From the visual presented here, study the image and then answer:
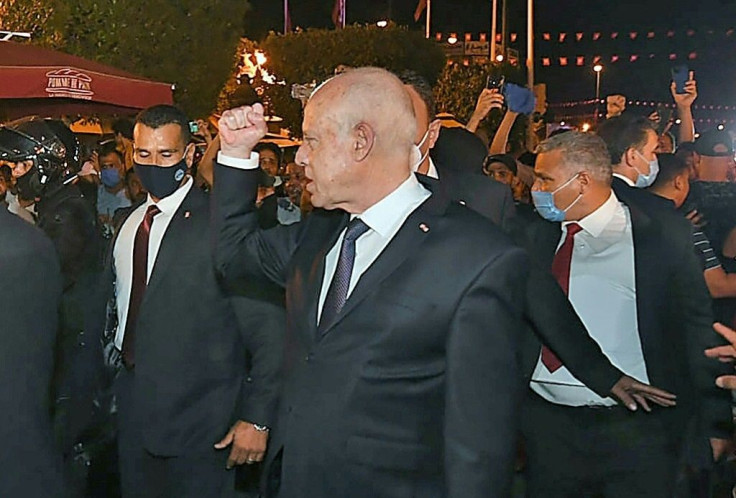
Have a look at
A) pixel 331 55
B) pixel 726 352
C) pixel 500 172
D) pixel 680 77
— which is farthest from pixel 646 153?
pixel 331 55

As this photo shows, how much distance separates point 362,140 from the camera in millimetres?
3121

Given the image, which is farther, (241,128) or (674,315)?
(674,315)

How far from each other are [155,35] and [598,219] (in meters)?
10.6

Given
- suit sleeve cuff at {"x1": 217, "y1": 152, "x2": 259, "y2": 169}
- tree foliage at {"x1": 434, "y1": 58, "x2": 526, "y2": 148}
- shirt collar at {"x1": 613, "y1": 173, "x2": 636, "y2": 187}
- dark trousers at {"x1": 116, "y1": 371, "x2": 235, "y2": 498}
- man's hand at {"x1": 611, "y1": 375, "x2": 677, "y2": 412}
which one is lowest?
dark trousers at {"x1": 116, "y1": 371, "x2": 235, "y2": 498}

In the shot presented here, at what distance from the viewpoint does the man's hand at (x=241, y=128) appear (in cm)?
338

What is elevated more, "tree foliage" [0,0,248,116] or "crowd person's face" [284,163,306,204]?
"tree foliage" [0,0,248,116]

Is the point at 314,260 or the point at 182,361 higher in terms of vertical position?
the point at 314,260

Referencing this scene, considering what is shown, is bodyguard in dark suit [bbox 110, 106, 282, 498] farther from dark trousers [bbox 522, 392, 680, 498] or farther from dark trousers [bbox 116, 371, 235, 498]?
dark trousers [bbox 522, 392, 680, 498]

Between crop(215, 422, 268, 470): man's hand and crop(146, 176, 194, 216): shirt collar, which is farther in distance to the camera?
crop(146, 176, 194, 216): shirt collar

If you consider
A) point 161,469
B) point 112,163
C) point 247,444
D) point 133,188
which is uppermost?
point 112,163

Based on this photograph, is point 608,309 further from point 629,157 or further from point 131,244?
point 131,244

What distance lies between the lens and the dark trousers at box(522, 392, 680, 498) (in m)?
4.53

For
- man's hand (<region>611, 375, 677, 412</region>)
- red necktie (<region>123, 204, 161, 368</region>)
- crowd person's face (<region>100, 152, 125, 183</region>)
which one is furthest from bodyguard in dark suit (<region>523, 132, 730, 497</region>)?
crowd person's face (<region>100, 152, 125, 183</region>)

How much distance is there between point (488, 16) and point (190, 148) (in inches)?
1877
